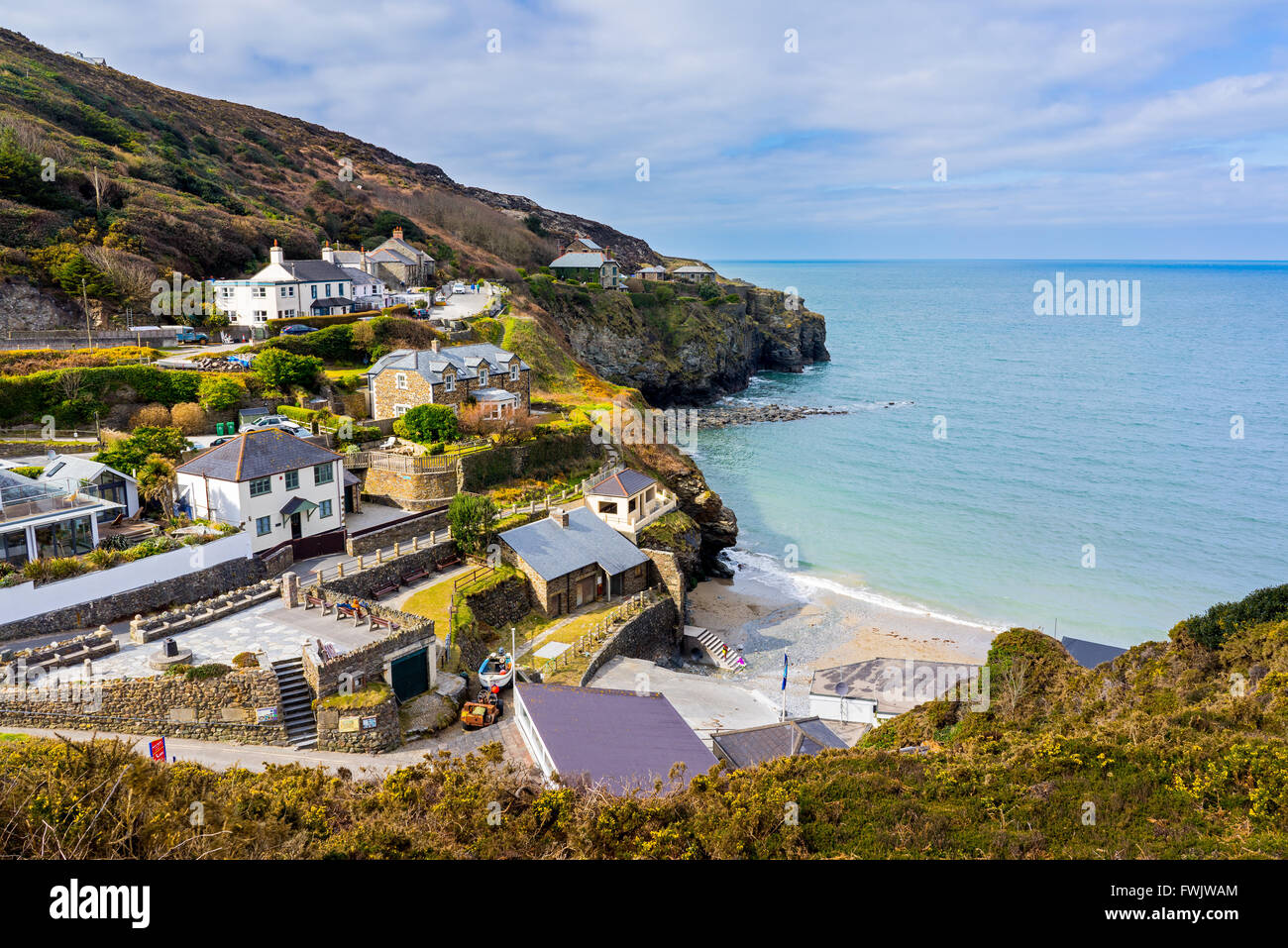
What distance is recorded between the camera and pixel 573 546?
3169 centimetres

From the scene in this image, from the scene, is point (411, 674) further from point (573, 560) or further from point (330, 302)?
point (330, 302)

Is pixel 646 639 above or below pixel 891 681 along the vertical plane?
above

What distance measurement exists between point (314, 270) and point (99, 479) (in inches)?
1264

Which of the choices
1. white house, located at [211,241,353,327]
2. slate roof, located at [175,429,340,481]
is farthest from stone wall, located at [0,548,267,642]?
white house, located at [211,241,353,327]

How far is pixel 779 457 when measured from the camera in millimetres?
63562

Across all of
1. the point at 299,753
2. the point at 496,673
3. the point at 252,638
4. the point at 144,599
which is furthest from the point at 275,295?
the point at 299,753

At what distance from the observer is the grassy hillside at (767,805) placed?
9.97 metres

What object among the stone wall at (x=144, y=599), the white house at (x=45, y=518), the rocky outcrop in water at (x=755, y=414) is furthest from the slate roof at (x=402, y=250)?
the stone wall at (x=144, y=599)

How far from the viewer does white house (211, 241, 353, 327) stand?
50562mm

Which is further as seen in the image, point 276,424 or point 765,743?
point 276,424

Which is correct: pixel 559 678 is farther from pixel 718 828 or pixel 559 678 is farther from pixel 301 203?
pixel 301 203

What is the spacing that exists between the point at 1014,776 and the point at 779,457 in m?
50.3

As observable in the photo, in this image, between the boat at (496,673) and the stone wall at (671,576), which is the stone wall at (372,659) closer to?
the boat at (496,673)
